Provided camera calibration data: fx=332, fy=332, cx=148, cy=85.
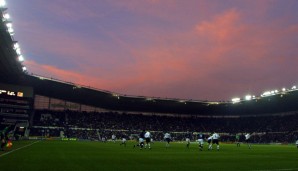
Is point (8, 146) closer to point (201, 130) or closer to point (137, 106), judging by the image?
point (137, 106)

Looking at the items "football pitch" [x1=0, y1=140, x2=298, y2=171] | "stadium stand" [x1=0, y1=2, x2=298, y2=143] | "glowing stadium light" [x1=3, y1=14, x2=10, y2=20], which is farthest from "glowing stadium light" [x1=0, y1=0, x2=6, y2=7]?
"stadium stand" [x1=0, y1=2, x2=298, y2=143]

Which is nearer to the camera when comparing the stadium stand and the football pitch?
the football pitch

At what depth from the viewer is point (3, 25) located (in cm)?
4616

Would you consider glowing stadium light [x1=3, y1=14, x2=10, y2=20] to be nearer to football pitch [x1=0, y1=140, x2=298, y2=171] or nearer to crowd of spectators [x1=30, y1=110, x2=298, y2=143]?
football pitch [x1=0, y1=140, x2=298, y2=171]

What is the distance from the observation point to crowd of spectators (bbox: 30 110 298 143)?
9175 cm

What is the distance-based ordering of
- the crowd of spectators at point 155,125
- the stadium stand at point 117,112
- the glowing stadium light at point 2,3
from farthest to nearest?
the crowd of spectators at point 155,125 < the stadium stand at point 117,112 < the glowing stadium light at point 2,3

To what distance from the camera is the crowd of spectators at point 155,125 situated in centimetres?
9175

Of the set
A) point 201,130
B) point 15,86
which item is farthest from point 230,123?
point 15,86

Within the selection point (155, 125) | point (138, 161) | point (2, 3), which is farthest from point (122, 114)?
point (138, 161)

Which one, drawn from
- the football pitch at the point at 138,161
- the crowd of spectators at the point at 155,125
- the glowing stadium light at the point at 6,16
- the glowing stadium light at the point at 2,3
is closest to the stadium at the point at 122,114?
the crowd of spectators at the point at 155,125

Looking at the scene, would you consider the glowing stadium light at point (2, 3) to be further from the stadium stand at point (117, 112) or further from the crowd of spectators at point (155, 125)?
the crowd of spectators at point (155, 125)

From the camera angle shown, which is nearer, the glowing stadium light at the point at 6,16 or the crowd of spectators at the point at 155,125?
the glowing stadium light at the point at 6,16

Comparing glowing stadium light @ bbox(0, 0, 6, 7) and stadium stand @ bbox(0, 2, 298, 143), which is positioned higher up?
glowing stadium light @ bbox(0, 0, 6, 7)

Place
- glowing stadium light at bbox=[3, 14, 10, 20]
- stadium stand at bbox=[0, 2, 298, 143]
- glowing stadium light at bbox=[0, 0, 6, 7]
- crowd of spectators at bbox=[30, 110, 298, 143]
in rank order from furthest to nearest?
crowd of spectators at bbox=[30, 110, 298, 143] < stadium stand at bbox=[0, 2, 298, 143] < glowing stadium light at bbox=[3, 14, 10, 20] < glowing stadium light at bbox=[0, 0, 6, 7]
